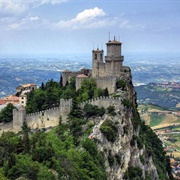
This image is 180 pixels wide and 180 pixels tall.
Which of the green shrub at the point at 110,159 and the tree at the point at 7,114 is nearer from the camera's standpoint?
the green shrub at the point at 110,159

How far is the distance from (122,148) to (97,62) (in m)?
16.4

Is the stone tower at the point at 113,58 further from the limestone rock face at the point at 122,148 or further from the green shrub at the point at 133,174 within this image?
the green shrub at the point at 133,174

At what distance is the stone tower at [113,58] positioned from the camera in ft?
199

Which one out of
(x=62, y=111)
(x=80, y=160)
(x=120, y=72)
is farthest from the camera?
(x=120, y=72)

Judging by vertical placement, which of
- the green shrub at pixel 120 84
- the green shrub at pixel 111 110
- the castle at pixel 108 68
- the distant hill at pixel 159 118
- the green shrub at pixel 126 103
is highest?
the castle at pixel 108 68

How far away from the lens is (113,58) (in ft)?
199

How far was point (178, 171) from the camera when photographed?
11425 cm

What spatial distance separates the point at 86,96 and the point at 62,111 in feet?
15.6

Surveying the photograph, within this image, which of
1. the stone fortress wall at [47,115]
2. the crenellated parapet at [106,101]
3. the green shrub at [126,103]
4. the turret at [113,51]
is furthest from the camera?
the turret at [113,51]

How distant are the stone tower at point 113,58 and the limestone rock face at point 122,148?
3.61 meters

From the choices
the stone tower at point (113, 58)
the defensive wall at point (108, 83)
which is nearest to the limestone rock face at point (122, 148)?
the defensive wall at point (108, 83)

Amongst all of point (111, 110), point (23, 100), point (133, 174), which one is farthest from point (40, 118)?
point (133, 174)

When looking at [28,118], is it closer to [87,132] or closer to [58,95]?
[58,95]

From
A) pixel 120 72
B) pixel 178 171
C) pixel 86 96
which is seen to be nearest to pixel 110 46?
pixel 120 72
